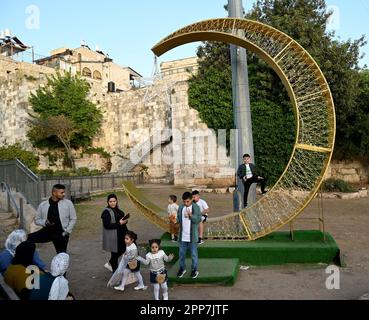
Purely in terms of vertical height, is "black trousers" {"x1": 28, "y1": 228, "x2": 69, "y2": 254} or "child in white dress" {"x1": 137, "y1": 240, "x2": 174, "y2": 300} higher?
"black trousers" {"x1": 28, "y1": 228, "x2": 69, "y2": 254}

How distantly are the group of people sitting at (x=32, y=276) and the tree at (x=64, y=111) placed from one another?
28.9 meters

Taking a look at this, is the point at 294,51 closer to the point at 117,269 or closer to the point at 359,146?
the point at 117,269

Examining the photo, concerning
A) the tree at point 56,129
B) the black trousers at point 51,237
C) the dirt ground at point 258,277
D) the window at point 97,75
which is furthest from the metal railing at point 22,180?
the window at point 97,75

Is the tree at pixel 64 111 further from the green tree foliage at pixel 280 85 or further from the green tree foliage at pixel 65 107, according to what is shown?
the green tree foliage at pixel 280 85

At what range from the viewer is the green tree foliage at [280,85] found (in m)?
20.2

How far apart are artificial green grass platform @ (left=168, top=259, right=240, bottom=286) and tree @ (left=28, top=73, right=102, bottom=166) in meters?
27.7

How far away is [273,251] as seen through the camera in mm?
7914

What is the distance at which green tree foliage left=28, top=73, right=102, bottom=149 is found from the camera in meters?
34.0

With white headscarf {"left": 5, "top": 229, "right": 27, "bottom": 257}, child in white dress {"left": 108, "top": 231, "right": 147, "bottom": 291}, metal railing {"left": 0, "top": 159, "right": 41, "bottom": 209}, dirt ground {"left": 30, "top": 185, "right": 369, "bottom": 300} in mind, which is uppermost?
metal railing {"left": 0, "top": 159, "right": 41, "bottom": 209}

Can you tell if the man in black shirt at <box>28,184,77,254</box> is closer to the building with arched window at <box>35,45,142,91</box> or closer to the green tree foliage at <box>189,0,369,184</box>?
the green tree foliage at <box>189,0,369,184</box>

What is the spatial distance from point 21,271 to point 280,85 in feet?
61.6
